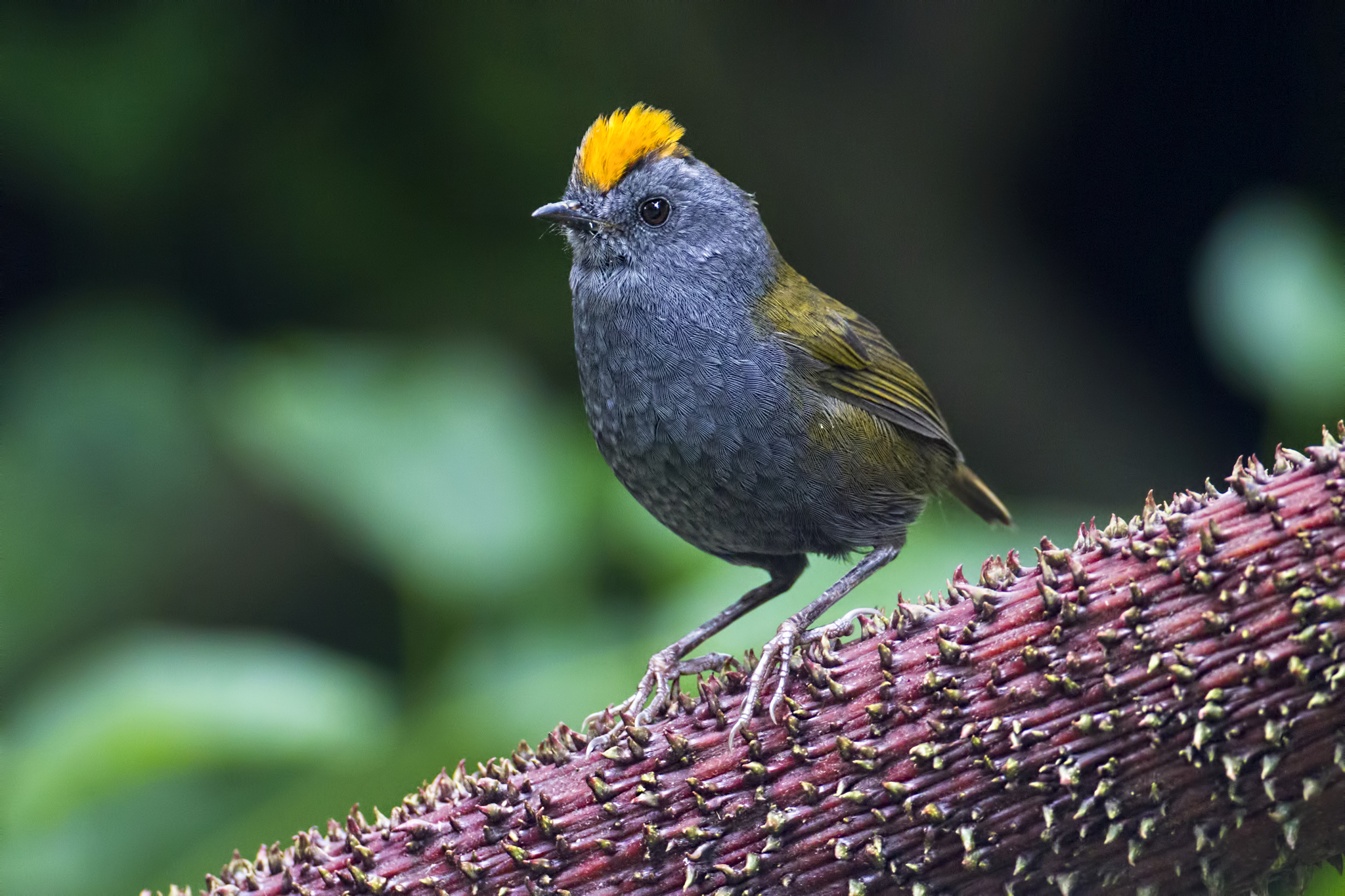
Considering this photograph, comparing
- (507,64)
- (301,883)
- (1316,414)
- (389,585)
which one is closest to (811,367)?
(301,883)

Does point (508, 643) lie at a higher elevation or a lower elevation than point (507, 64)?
lower

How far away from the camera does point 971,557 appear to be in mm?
3768

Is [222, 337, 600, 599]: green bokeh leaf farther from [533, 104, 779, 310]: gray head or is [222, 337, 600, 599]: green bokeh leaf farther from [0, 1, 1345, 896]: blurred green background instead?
[533, 104, 779, 310]: gray head

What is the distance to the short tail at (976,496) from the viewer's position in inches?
134

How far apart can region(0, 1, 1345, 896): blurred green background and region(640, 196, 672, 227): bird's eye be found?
1.56 metres

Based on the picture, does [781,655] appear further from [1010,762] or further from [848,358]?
[848,358]

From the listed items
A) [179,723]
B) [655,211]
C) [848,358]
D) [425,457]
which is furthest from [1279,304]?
[179,723]

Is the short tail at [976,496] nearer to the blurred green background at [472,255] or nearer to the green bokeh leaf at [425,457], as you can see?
the blurred green background at [472,255]

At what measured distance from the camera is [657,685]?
108 inches

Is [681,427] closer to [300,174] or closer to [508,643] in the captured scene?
[508,643]

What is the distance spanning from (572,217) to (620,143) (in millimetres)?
220

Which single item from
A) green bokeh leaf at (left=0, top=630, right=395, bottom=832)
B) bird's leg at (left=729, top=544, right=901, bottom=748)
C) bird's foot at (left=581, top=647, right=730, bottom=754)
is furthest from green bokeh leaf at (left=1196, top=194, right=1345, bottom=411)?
green bokeh leaf at (left=0, top=630, right=395, bottom=832)

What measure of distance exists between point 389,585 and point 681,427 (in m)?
2.98

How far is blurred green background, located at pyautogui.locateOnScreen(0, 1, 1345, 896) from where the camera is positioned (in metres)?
4.69
